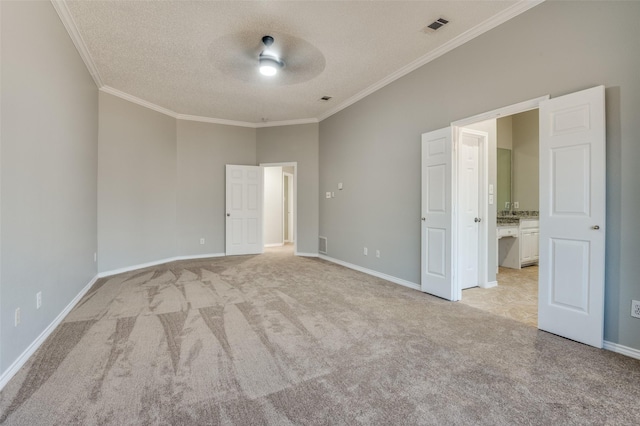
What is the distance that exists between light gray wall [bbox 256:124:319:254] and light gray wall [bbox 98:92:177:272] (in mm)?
2132

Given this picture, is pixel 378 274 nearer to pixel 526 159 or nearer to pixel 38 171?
pixel 526 159

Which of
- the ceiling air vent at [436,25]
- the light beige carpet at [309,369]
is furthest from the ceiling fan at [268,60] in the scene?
the light beige carpet at [309,369]

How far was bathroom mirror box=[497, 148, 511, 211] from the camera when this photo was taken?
5836mm

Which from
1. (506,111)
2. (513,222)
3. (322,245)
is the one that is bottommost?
(322,245)

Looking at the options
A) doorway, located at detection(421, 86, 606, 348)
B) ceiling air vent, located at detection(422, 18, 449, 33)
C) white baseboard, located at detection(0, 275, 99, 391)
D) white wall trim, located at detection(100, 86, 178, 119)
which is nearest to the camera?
white baseboard, located at detection(0, 275, 99, 391)

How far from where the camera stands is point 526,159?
573cm

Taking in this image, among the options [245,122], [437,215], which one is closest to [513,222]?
[437,215]

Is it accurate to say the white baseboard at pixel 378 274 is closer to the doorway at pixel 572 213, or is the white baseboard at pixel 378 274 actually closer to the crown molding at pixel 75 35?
the doorway at pixel 572 213

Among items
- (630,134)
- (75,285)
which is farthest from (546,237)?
(75,285)

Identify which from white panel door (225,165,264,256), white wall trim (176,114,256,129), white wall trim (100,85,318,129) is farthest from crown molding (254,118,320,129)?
white panel door (225,165,264,256)

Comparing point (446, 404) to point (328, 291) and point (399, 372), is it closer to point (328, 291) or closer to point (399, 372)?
point (399, 372)

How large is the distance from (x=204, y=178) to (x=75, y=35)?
10.9 ft

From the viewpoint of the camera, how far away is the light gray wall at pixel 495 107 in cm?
214

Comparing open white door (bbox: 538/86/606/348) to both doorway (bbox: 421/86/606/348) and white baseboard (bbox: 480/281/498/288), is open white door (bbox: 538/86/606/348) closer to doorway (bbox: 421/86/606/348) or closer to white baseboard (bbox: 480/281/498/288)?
doorway (bbox: 421/86/606/348)
